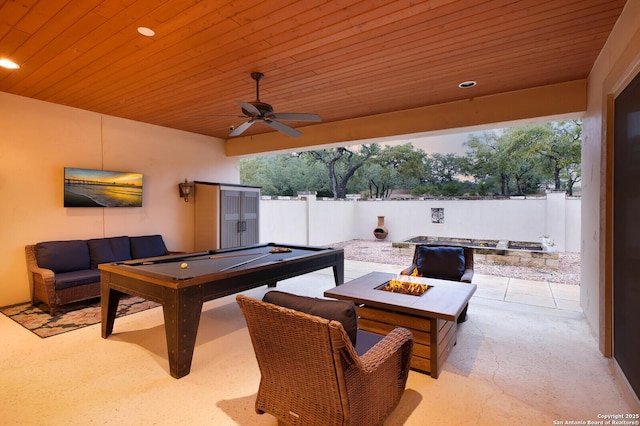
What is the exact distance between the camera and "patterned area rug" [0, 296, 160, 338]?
3.47m

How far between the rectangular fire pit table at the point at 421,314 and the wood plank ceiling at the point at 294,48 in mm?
2176

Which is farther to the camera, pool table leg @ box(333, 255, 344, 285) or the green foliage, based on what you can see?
the green foliage

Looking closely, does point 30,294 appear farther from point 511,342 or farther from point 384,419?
point 511,342

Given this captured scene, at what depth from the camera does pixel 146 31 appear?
2637mm

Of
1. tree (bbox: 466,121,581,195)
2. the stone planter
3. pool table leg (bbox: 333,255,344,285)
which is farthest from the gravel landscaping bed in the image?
tree (bbox: 466,121,581,195)

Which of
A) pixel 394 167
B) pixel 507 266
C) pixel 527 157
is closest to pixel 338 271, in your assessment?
pixel 507 266

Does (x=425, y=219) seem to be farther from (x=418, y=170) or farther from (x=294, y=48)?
(x=294, y=48)

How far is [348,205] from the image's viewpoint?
11.8m

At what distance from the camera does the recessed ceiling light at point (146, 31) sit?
260 centimetres

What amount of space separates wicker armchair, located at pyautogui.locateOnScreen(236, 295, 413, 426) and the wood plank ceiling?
2137 mm

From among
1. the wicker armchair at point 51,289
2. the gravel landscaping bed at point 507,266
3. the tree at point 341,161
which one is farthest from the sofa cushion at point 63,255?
the tree at point 341,161

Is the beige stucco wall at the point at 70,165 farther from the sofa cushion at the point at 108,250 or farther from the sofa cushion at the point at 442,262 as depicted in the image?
the sofa cushion at the point at 442,262

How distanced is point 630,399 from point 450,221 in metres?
8.65

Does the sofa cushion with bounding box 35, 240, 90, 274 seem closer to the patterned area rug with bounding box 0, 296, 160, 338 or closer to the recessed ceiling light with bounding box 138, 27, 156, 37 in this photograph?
the patterned area rug with bounding box 0, 296, 160, 338
